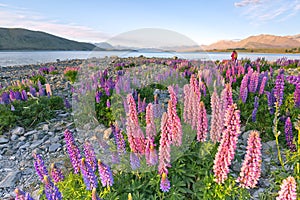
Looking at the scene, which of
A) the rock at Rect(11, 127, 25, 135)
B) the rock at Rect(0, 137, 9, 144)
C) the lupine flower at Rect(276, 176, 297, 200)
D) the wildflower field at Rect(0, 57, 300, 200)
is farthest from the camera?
the rock at Rect(11, 127, 25, 135)

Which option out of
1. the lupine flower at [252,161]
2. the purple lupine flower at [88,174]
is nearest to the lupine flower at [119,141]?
the purple lupine flower at [88,174]

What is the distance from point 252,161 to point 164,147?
0.86 m

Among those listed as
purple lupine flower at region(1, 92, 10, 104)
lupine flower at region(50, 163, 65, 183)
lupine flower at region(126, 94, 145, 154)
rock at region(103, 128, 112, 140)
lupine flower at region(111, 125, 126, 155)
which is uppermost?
lupine flower at region(126, 94, 145, 154)

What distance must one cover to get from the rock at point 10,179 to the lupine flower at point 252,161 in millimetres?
3711

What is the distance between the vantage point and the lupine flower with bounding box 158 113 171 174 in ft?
8.29

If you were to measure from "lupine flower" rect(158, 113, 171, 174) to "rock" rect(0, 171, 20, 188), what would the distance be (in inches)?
113

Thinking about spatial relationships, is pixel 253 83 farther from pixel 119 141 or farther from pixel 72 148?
pixel 72 148

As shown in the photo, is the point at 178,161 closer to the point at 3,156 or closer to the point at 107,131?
the point at 107,131

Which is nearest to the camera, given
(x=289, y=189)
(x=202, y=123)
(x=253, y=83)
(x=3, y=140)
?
(x=289, y=189)

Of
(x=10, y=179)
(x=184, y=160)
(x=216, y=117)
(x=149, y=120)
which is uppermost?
(x=216, y=117)

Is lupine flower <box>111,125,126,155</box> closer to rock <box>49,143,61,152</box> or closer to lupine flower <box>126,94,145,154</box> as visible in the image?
lupine flower <box>126,94,145,154</box>

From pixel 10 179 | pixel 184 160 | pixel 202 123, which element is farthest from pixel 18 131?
pixel 202 123

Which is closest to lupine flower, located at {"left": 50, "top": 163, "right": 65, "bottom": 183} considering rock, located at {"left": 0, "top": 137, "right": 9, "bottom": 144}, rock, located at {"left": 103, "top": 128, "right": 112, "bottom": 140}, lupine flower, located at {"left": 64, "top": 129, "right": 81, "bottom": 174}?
lupine flower, located at {"left": 64, "top": 129, "right": 81, "bottom": 174}

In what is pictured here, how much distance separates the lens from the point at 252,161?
2.12 metres
